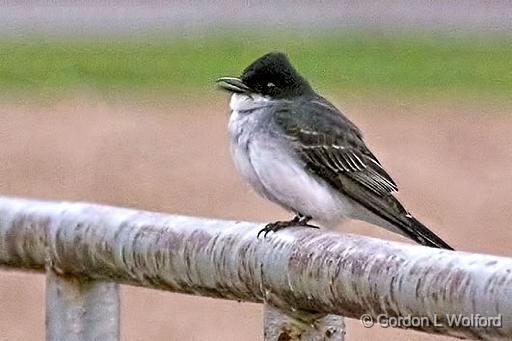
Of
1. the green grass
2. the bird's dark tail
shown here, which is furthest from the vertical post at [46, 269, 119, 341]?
the green grass

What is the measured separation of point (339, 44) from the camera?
97.0 ft

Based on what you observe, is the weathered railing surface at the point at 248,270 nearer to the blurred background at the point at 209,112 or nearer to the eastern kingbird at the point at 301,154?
the eastern kingbird at the point at 301,154

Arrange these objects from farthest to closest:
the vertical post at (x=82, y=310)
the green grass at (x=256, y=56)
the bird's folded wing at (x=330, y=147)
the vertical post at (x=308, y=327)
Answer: the green grass at (x=256, y=56)
the bird's folded wing at (x=330, y=147)
the vertical post at (x=82, y=310)
the vertical post at (x=308, y=327)

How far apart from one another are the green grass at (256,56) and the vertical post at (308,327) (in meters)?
18.5

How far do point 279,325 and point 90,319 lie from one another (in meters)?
0.89

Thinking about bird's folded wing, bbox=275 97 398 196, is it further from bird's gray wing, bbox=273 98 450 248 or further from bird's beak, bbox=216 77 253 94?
bird's beak, bbox=216 77 253 94

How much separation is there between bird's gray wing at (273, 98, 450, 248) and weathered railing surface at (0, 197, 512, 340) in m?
2.03

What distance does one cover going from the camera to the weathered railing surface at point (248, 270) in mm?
3410

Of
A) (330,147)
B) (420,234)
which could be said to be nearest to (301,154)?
(330,147)

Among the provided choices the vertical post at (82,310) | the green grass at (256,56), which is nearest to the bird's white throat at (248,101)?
the vertical post at (82,310)

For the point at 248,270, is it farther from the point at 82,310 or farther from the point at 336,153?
the point at 336,153

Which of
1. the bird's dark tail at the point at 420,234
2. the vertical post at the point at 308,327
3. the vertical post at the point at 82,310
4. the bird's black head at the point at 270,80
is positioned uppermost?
the bird's black head at the point at 270,80

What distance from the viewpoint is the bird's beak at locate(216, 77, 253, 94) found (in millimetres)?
6980

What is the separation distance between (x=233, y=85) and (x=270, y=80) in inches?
7.8
